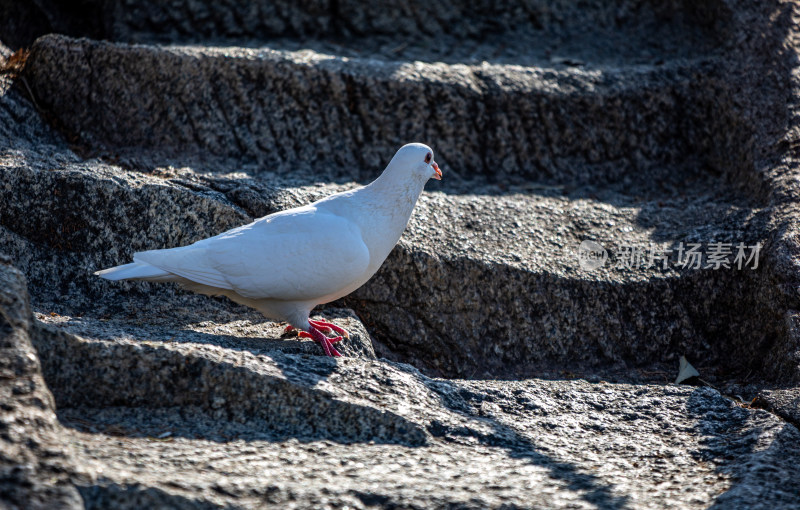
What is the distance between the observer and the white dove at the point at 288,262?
12.9 ft

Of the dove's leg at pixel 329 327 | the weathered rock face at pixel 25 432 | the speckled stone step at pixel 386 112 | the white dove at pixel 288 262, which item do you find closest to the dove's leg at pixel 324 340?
the white dove at pixel 288 262

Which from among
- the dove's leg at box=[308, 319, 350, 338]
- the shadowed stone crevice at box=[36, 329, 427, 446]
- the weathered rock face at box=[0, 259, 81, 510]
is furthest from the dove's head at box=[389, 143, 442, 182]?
the weathered rock face at box=[0, 259, 81, 510]

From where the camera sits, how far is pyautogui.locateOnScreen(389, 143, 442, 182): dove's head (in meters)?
4.46

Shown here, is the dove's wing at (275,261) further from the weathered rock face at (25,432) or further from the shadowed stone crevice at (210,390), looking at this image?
the weathered rock face at (25,432)

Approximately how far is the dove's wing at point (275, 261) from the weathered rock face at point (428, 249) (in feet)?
0.97

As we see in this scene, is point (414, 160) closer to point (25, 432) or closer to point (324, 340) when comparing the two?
point (324, 340)

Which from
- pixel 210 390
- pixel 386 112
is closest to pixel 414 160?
pixel 210 390

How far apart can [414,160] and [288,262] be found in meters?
0.98

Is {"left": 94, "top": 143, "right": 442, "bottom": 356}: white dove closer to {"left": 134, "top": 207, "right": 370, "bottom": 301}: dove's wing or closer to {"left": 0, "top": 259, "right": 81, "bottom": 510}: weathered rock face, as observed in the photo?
{"left": 134, "top": 207, "right": 370, "bottom": 301}: dove's wing

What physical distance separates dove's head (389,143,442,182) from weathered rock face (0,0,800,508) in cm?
65

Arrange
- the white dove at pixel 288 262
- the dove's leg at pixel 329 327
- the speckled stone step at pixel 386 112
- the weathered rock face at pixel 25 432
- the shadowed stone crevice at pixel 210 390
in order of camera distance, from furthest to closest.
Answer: the speckled stone step at pixel 386 112, the dove's leg at pixel 329 327, the white dove at pixel 288 262, the shadowed stone crevice at pixel 210 390, the weathered rock face at pixel 25 432

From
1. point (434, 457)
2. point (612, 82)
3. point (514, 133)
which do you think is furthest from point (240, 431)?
point (612, 82)

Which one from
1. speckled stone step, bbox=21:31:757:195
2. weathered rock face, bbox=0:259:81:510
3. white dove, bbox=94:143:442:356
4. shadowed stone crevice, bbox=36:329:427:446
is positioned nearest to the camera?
weathered rock face, bbox=0:259:81:510

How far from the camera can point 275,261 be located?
3.97 m
